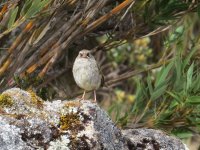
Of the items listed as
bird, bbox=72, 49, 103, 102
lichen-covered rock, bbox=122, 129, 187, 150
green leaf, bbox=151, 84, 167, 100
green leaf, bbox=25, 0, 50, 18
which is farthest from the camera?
green leaf, bbox=151, 84, 167, 100

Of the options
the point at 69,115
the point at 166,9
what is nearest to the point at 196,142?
the point at 166,9

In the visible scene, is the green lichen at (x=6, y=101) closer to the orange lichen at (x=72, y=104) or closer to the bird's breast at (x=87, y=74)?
the orange lichen at (x=72, y=104)

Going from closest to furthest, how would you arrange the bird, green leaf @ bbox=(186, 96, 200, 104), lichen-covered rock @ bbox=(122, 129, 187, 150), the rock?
the rock, lichen-covered rock @ bbox=(122, 129, 187, 150), green leaf @ bbox=(186, 96, 200, 104), the bird

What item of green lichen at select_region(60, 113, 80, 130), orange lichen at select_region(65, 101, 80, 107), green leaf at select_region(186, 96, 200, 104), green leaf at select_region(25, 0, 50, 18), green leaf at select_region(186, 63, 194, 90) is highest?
green leaf at select_region(25, 0, 50, 18)

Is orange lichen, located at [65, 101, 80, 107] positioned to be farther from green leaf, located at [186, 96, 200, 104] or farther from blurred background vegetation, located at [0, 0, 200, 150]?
green leaf, located at [186, 96, 200, 104]

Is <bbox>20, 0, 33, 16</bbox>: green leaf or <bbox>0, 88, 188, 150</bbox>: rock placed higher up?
<bbox>20, 0, 33, 16</bbox>: green leaf

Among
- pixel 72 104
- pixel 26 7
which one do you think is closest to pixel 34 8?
pixel 26 7

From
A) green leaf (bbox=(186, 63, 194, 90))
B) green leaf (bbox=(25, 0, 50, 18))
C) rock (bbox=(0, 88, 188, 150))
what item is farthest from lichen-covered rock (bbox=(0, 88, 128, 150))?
green leaf (bbox=(186, 63, 194, 90))
